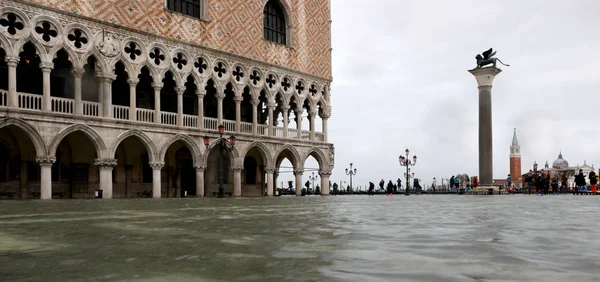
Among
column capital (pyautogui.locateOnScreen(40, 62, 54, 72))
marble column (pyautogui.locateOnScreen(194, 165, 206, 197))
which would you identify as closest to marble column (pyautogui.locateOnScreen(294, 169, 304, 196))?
marble column (pyautogui.locateOnScreen(194, 165, 206, 197))

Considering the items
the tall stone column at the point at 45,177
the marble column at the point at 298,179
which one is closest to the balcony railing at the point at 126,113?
the tall stone column at the point at 45,177

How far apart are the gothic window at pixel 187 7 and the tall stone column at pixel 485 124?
1412 centimetres

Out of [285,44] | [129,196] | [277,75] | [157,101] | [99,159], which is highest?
[285,44]

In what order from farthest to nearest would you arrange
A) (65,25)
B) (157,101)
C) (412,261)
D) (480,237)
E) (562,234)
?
(157,101), (65,25), (562,234), (480,237), (412,261)

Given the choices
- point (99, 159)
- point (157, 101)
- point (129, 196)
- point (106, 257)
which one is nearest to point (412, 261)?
point (106, 257)

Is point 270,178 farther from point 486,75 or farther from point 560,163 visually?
point 560,163

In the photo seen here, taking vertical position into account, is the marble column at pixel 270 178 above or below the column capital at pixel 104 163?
below

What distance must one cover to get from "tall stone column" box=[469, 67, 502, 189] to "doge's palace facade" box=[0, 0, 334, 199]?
28.6ft

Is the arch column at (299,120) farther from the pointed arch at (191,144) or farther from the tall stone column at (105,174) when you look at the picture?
the tall stone column at (105,174)

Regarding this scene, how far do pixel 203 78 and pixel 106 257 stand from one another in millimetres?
22024

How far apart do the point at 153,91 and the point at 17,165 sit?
6.99 meters

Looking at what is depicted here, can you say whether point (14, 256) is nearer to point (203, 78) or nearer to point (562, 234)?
point (562, 234)

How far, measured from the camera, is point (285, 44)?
2933cm

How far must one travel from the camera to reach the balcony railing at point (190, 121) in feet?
78.2
